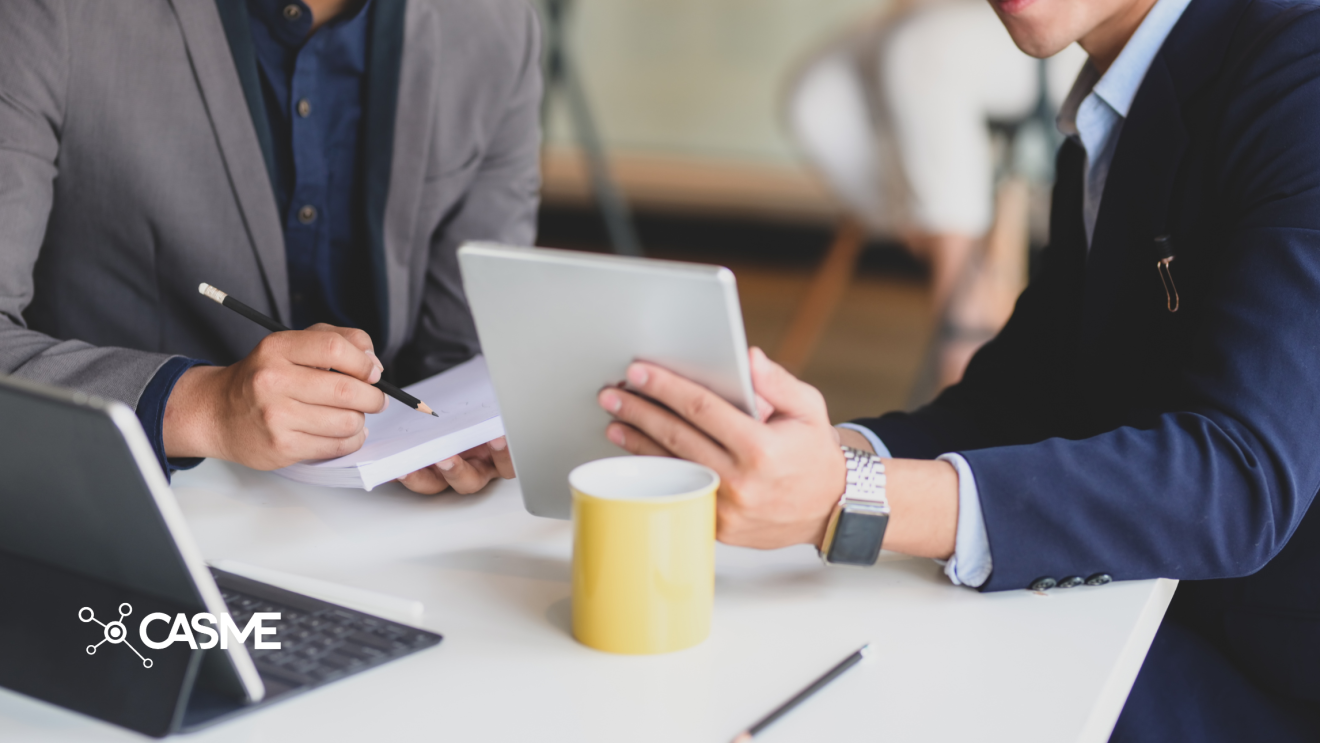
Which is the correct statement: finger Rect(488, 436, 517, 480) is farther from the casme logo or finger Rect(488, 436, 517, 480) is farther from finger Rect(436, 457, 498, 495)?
the casme logo

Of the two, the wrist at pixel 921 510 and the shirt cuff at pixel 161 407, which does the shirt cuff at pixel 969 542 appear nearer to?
the wrist at pixel 921 510

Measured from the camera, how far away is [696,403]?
Answer: 664 mm

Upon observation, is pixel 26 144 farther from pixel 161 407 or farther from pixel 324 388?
pixel 324 388

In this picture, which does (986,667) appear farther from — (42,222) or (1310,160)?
(42,222)

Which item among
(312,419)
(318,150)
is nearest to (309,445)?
(312,419)

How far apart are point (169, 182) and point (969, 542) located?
872 millimetres

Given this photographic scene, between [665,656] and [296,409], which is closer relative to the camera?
[665,656]

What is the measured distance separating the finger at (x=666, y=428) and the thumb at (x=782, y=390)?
1.8 inches

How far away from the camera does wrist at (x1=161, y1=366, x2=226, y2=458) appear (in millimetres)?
890

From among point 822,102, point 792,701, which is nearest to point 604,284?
point 792,701

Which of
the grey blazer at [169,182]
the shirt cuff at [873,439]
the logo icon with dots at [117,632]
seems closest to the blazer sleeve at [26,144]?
the grey blazer at [169,182]

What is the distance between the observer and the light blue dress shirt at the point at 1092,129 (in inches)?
29.6

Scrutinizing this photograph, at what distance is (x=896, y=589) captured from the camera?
2.48 feet

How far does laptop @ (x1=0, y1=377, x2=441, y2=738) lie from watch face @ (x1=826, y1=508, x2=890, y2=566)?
26 cm
